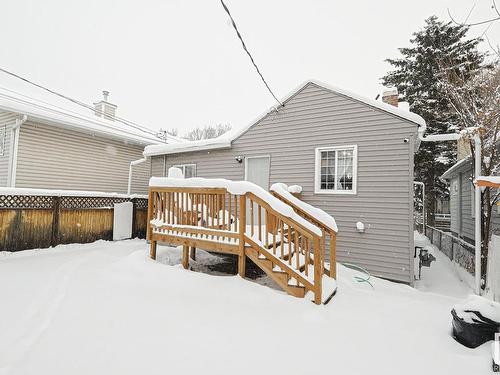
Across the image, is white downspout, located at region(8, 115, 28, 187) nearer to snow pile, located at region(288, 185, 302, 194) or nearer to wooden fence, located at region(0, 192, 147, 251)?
wooden fence, located at region(0, 192, 147, 251)

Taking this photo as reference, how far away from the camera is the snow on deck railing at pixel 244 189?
392 cm

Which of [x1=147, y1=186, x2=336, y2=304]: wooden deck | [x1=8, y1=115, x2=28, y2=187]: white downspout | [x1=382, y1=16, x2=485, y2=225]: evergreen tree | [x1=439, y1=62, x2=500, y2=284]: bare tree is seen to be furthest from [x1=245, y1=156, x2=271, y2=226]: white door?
[x1=382, y1=16, x2=485, y2=225]: evergreen tree

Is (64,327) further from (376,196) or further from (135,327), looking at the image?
(376,196)

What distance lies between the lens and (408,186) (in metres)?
5.93

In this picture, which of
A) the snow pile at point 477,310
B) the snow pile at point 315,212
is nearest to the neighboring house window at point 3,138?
the snow pile at point 315,212

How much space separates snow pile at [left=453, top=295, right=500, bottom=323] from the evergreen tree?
1471 cm

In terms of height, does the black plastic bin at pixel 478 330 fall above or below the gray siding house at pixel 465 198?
below

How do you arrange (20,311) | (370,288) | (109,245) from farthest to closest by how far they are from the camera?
(109,245) < (370,288) < (20,311)

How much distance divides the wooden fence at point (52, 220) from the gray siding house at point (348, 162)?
4.21 meters

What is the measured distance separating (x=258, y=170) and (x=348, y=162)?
8.96ft

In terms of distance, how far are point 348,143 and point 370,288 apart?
3.50 m

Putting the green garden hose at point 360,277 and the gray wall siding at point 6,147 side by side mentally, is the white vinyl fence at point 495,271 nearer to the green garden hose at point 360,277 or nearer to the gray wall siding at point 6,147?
the green garden hose at point 360,277

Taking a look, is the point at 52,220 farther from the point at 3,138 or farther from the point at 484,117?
the point at 484,117

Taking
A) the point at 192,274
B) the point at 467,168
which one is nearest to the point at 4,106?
the point at 192,274
